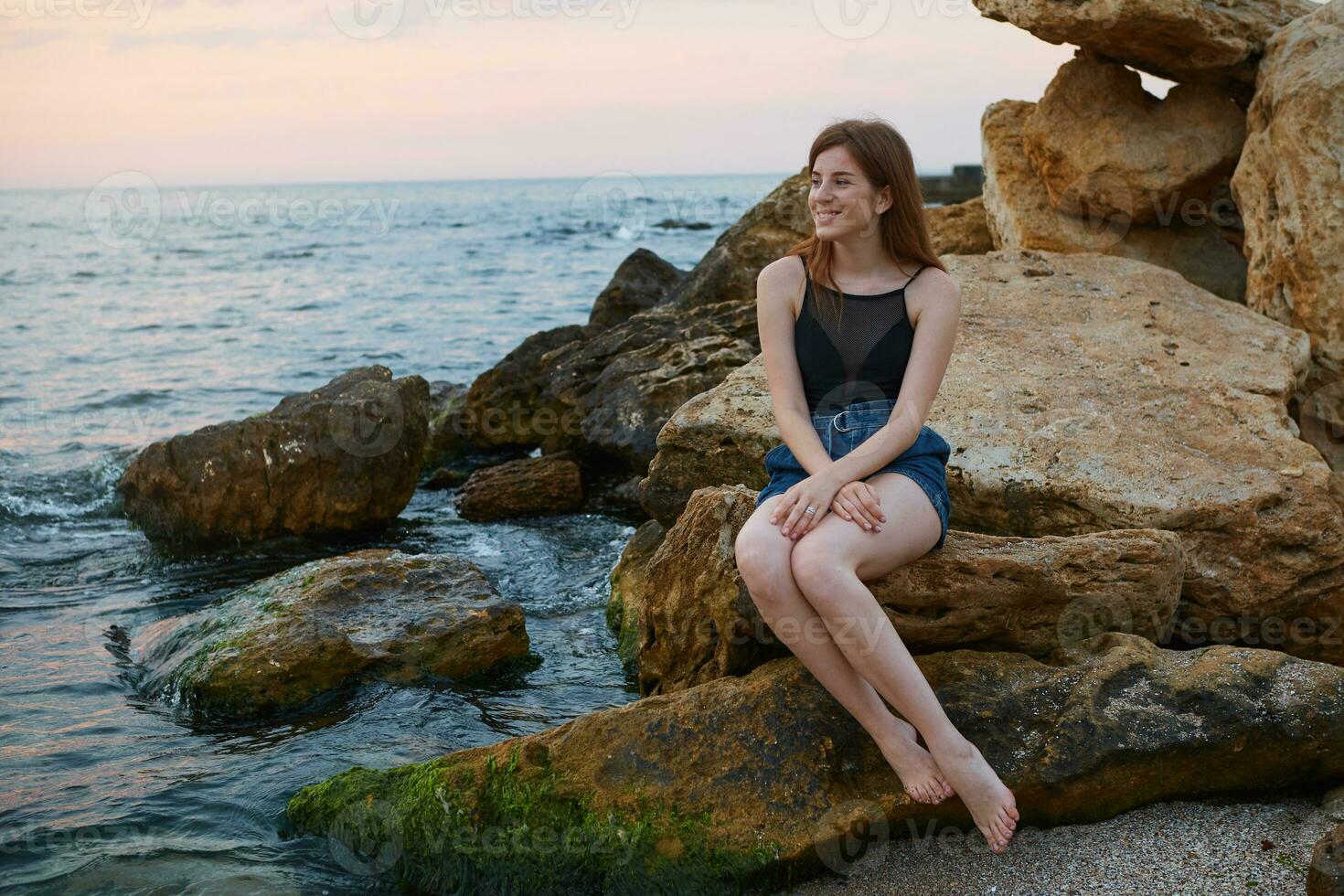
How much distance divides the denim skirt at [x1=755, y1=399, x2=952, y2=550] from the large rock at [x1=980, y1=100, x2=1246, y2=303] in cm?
453

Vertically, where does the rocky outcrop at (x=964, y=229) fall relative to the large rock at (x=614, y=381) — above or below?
above

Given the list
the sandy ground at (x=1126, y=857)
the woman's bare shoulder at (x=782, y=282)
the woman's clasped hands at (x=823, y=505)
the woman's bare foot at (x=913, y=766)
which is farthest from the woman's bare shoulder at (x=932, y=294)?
the sandy ground at (x=1126, y=857)

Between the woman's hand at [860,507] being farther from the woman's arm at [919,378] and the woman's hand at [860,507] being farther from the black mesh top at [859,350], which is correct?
the black mesh top at [859,350]

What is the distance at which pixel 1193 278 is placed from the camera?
7852mm

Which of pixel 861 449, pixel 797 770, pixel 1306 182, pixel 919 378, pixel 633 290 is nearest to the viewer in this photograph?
pixel 797 770

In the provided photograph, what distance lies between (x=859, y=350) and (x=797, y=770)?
1.51 meters

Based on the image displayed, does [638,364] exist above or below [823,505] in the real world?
below

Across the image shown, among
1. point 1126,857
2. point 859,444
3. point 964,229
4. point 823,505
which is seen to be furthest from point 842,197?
point 964,229

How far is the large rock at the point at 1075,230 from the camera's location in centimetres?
784

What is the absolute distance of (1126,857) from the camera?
3447 mm

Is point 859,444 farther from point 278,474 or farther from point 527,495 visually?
point 278,474

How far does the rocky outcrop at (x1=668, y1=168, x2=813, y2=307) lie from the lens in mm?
10273

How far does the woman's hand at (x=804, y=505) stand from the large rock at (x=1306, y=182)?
13.9 ft

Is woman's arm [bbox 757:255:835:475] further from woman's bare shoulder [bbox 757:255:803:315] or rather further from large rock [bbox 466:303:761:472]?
large rock [bbox 466:303:761:472]
